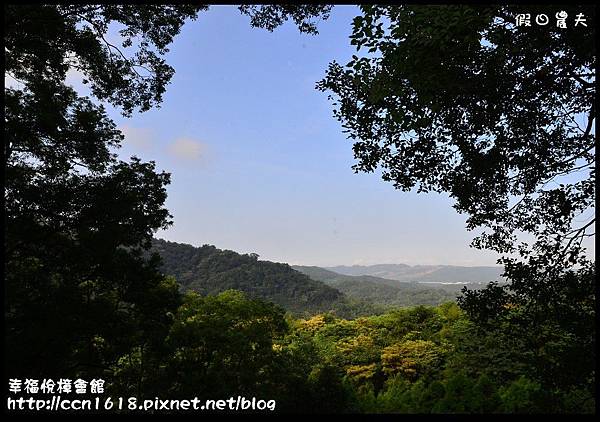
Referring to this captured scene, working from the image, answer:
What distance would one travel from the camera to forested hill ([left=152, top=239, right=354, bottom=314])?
7644 cm

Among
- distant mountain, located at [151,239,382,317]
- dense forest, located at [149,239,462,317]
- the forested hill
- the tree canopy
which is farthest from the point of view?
the forested hill

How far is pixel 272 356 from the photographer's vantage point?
11711 mm

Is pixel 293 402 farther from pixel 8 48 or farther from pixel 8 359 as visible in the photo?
pixel 8 48

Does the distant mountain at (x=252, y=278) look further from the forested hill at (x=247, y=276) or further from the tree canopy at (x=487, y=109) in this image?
the tree canopy at (x=487, y=109)

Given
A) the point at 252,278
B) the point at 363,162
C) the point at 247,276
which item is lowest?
the point at 252,278

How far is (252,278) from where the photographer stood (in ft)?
275

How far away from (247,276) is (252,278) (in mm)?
1329

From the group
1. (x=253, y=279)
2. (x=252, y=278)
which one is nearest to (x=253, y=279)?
(x=253, y=279)

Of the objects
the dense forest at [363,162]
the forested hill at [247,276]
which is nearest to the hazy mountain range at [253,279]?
the forested hill at [247,276]

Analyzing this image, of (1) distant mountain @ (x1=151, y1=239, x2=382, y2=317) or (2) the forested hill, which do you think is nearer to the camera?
(1) distant mountain @ (x1=151, y1=239, x2=382, y2=317)

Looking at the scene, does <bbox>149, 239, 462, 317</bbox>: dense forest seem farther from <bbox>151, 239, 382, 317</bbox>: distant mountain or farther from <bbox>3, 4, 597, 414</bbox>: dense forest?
<bbox>3, 4, 597, 414</bbox>: dense forest

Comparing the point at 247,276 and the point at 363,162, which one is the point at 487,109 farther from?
the point at 247,276

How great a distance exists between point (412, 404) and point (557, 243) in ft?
33.2

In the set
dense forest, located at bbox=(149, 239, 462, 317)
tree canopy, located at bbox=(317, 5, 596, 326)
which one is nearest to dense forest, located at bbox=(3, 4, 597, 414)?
tree canopy, located at bbox=(317, 5, 596, 326)
